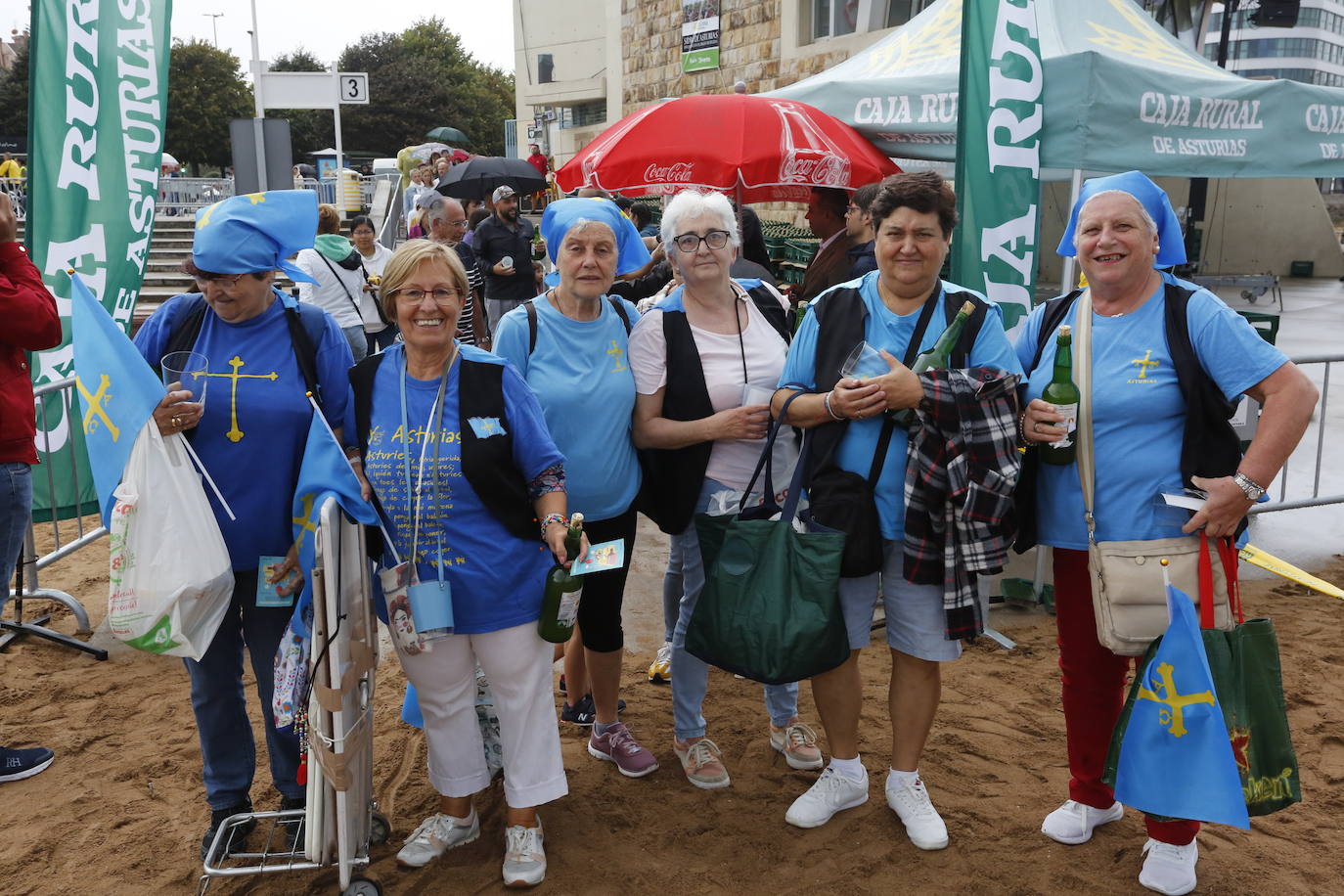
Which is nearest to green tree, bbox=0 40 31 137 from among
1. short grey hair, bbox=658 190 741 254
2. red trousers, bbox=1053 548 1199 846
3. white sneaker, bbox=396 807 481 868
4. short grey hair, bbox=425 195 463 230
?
short grey hair, bbox=425 195 463 230

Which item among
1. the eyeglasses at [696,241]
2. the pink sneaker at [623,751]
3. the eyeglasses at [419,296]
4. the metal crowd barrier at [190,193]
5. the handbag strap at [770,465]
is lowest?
the pink sneaker at [623,751]

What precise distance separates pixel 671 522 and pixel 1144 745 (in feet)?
5.25

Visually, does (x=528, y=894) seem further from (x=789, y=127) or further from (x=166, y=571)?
(x=789, y=127)

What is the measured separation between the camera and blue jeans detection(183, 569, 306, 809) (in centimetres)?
303

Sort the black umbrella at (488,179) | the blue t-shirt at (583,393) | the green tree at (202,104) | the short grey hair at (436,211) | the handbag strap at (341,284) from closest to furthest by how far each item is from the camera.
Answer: the blue t-shirt at (583,393), the handbag strap at (341,284), the short grey hair at (436,211), the black umbrella at (488,179), the green tree at (202,104)

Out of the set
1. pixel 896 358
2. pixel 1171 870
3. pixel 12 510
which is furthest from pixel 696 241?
pixel 12 510

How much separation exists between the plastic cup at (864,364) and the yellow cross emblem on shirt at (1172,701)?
3.66 ft

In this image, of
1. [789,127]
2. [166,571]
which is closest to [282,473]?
[166,571]

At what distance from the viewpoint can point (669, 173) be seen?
6.31 meters

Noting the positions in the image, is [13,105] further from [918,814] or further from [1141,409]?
[1141,409]

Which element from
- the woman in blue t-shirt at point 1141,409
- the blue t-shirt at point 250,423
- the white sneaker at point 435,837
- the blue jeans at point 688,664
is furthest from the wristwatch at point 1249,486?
the blue t-shirt at point 250,423

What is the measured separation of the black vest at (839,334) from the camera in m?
3.00

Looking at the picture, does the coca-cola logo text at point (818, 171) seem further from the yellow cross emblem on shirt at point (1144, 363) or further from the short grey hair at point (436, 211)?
the short grey hair at point (436, 211)

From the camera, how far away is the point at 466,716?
121 inches
